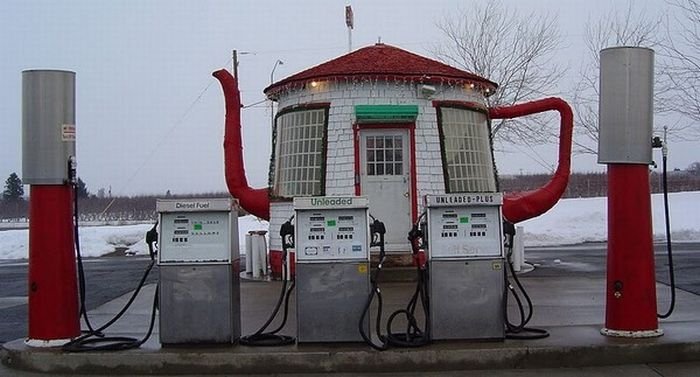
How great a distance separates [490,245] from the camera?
26.9ft

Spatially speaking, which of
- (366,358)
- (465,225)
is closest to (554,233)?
(465,225)

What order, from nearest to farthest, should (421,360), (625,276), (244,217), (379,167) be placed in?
(421,360), (625,276), (379,167), (244,217)

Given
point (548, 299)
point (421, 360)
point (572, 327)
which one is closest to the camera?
point (421, 360)

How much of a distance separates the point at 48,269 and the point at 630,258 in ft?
19.8

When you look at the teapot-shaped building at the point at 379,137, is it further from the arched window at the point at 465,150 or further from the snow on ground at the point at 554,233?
the snow on ground at the point at 554,233

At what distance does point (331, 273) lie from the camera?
8148 millimetres

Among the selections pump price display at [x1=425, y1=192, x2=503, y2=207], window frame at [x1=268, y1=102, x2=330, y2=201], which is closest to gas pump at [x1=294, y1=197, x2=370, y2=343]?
pump price display at [x1=425, y1=192, x2=503, y2=207]

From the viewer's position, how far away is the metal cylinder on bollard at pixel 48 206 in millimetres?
8430

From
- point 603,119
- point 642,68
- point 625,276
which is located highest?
point 642,68

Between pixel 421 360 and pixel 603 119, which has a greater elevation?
pixel 603 119

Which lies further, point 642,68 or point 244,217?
point 244,217

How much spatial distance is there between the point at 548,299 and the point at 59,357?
675 cm

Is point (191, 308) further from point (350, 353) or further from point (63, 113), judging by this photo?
point (63, 113)

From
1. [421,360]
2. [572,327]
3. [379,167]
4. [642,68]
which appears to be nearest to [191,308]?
[421,360]
